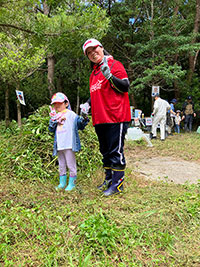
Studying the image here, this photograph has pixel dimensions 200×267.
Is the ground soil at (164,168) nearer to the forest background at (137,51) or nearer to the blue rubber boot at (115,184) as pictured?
the blue rubber boot at (115,184)

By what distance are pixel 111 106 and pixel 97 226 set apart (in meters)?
1.34

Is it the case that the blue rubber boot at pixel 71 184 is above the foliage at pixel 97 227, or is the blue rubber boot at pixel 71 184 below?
above

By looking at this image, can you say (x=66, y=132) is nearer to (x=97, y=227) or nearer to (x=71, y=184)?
(x=71, y=184)

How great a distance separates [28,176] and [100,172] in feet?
3.78

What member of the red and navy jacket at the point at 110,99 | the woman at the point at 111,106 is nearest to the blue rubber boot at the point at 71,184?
the woman at the point at 111,106

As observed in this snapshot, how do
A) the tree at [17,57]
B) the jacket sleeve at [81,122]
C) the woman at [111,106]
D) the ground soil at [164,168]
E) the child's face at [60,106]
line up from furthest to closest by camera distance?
the tree at [17,57] → the ground soil at [164,168] → the child's face at [60,106] → the jacket sleeve at [81,122] → the woman at [111,106]

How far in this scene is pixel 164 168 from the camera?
4.32 m

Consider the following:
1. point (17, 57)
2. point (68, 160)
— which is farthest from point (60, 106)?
point (17, 57)

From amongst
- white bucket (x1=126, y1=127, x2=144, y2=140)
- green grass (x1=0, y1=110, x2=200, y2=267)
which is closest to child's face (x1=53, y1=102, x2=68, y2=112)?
green grass (x1=0, y1=110, x2=200, y2=267)

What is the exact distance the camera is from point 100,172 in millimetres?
3656

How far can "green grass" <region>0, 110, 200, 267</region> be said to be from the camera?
1.71 meters

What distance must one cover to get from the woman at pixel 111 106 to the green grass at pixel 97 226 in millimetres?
408

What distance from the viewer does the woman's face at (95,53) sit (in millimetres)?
2639

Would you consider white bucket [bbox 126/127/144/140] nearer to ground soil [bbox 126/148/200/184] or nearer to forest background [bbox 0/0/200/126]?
ground soil [bbox 126/148/200/184]
